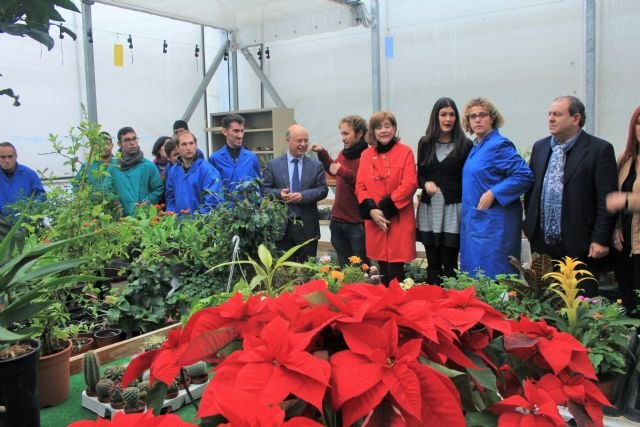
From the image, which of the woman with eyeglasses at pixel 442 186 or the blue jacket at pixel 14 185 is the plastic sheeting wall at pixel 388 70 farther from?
the woman with eyeglasses at pixel 442 186

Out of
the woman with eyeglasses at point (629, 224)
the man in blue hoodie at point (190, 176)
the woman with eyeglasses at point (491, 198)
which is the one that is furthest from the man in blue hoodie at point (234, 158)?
the woman with eyeglasses at point (629, 224)

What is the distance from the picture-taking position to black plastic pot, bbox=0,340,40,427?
52.9 inches

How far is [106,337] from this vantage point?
7.80 feet

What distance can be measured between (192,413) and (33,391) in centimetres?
46

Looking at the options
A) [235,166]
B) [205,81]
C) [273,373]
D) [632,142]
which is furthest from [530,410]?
[205,81]

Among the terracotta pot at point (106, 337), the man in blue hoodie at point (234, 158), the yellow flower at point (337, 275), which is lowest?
the terracotta pot at point (106, 337)

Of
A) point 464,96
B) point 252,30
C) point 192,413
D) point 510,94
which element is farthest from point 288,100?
point 192,413

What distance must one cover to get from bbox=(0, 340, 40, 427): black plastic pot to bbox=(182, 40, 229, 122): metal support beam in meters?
Result: 7.66

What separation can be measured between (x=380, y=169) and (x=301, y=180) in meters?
0.65

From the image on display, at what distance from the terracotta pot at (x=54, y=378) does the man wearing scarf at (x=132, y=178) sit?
2.91m

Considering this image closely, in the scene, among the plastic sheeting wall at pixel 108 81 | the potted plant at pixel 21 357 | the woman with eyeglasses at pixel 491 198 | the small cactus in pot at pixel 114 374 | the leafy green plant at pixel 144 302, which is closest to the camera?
the potted plant at pixel 21 357

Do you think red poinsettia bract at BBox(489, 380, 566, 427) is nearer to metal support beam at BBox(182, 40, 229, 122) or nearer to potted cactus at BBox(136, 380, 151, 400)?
potted cactus at BBox(136, 380, 151, 400)

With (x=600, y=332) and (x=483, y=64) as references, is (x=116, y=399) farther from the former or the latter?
(x=483, y=64)

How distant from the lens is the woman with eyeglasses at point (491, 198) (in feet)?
10.9
